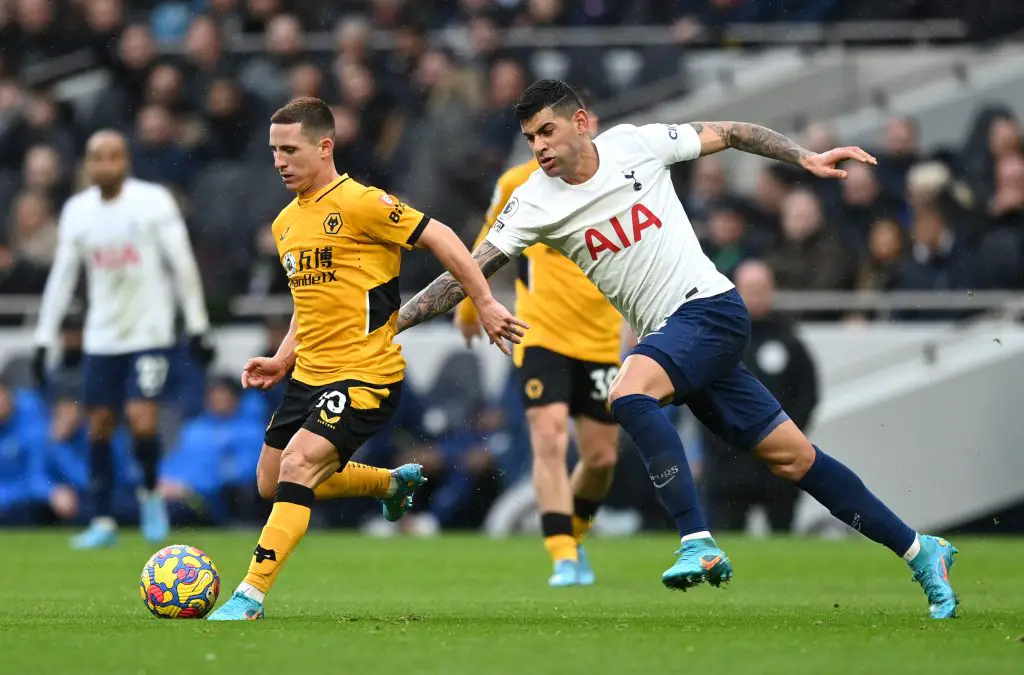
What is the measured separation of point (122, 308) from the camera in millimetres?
13453

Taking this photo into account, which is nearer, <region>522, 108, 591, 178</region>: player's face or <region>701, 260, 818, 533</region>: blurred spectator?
<region>522, 108, 591, 178</region>: player's face

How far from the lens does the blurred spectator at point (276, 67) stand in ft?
62.5

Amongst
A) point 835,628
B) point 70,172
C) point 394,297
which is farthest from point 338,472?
point 70,172

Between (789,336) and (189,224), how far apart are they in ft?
21.9

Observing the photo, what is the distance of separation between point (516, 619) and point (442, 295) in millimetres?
1441


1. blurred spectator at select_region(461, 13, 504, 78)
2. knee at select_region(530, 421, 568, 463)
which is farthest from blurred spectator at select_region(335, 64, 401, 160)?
knee at select_region(530, 421, 568, 463)

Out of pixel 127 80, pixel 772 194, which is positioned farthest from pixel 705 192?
pixel 127 80

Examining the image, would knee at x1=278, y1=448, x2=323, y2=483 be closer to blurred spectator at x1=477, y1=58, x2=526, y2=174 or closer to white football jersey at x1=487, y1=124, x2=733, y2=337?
white football jersey at x1=487, y1=124, x2=733, y2=337

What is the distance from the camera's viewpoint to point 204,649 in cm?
637

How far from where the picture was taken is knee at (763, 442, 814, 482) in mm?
7785

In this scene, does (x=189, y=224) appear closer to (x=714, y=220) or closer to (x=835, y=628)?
(x=714, y=220)

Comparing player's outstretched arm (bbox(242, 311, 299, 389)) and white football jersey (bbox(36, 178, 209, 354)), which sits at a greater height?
white football jersey (bbox(36, 178, 209, 354))

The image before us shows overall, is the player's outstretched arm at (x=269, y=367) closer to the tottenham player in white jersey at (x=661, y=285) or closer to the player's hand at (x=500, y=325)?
the tottenham player in white jersey at (x=661, y=285)

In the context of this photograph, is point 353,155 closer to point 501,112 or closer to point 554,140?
point 501,112
